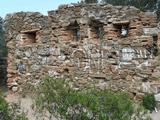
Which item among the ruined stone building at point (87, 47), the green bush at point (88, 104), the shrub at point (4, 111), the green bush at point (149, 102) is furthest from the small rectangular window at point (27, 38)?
the shrub at point (4, 111)

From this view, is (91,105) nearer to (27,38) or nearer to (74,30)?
(74,30)

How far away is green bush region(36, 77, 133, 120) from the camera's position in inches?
197

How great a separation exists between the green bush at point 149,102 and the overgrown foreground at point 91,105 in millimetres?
2990

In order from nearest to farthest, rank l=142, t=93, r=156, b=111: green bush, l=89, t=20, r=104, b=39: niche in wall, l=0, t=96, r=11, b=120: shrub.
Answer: l=0, t=96, r=11, b=120: shrub < l=142, t=93, r=156, b=111: green bush < l=89, t=20, r=104, b=39: niche in wall

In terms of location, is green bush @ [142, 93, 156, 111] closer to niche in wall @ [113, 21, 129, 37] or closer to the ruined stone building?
the ruined stone building

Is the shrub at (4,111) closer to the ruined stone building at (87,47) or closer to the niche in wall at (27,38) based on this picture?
the ruined stone building at (87,47)

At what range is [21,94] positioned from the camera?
11.6 metres

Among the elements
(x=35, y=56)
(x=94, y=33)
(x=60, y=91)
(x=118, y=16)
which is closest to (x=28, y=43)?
(x=35, y=56)

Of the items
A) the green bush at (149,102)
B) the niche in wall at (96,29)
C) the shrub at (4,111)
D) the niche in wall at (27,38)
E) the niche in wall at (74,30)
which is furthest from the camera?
the niche in wall at (27,38)

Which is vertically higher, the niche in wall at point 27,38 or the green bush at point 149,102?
the niche in wall at point 27,38

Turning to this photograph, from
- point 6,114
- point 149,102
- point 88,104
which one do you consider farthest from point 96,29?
point 6,114

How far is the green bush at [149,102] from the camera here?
8.47 m

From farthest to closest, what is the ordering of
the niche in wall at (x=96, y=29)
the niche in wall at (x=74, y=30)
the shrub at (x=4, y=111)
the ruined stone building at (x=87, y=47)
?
the niche in wall at (x=74, y=30) < the niche in wall at (x=96, y=29) < the ruined stone building at (x=87, y=47) < the shrub at (x=4, y=111)

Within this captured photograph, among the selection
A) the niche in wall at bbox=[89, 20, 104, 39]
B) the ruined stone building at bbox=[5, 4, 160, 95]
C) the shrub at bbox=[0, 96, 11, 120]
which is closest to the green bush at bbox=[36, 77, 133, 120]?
the shrub at bbox=[0, 96, 11, 120]
